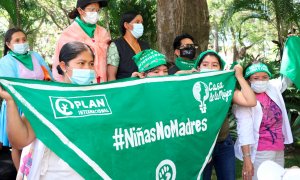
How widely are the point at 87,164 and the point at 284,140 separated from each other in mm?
1958

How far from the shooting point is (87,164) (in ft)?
9.32

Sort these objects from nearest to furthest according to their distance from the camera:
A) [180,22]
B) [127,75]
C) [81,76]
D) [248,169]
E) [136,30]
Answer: [81,76], [248,169], [127,75], [136,30], [180,22]

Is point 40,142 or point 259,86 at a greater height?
point 259,86

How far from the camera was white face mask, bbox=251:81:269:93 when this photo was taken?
12.5 ft

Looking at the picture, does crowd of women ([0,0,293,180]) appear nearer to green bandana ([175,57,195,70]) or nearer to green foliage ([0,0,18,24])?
green bandana ([175,57,195,70])

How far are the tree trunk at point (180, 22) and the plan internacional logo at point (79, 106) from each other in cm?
332

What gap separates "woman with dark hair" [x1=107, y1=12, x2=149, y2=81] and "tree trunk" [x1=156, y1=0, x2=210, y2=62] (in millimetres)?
1912

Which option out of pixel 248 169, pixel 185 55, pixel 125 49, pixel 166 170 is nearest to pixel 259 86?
pixel 248 169

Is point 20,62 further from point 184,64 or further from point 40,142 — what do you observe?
point 40,142

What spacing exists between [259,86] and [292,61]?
30.3 inches

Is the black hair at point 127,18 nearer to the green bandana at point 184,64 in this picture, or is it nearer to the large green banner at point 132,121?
the green bandana at point 184,64

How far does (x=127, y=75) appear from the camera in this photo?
409 centimetres

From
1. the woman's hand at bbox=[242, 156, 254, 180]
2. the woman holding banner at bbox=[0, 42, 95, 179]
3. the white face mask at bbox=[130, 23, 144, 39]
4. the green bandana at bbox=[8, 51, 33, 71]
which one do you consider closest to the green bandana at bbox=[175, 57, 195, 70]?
the white face mask at bbox=[130, 23, 144, 39]

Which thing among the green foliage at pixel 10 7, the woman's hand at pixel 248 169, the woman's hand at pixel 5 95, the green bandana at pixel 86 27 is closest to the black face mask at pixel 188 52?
the green bandana at pixel 86 27
